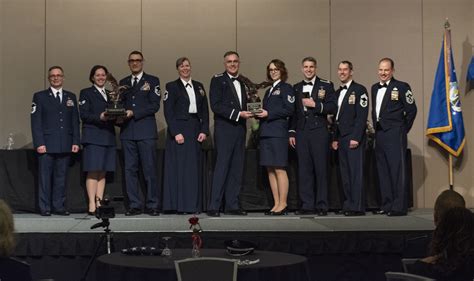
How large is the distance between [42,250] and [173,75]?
4.28 metres

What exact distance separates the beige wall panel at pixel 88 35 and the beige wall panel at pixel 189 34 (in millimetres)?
223

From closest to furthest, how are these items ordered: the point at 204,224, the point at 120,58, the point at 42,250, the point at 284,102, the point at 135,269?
the point at 135,269 → the point at 42,250 → the point at 204,224 → the point at 284,102 → the point at 120,58

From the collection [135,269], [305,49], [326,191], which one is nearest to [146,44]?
[305,49]

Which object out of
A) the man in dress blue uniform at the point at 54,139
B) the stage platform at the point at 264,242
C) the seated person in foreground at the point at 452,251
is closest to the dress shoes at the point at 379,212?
the stage platform at the point at 264,242

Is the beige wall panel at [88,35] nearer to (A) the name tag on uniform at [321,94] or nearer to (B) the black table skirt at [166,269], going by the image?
(A) the name tag on uniform at [321,94]

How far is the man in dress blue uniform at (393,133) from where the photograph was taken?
9328mm

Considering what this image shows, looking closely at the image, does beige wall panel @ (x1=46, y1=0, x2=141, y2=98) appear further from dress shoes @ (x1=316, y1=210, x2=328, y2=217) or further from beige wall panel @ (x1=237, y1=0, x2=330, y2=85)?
dress shoes @ (x1=316, y1=210, x2=328, y2=217)

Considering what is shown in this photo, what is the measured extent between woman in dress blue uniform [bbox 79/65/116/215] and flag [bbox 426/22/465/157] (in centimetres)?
436

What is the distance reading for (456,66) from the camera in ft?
36.9

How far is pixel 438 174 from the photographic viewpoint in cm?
1132

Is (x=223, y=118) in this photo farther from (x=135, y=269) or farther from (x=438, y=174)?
(x=135, y=269)

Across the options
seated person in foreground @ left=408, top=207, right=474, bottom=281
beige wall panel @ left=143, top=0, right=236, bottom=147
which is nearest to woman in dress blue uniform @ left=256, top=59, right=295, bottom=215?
beige wall panel @ left=143, top=0, right=236, bottom=147

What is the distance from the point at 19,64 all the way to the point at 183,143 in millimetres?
2991

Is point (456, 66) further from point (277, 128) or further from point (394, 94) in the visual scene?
point (277, 128)
